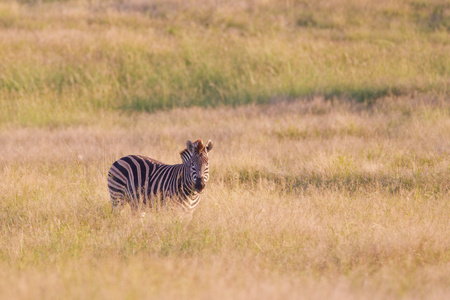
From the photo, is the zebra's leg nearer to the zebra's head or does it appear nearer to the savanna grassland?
the savanna grassland

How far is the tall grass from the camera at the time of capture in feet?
51.2

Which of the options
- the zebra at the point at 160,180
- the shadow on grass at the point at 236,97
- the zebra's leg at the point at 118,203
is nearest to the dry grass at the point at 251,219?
the zebra's leg at the point at 118,203

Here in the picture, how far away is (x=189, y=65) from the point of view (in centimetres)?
1750

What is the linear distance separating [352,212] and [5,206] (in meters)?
4.32

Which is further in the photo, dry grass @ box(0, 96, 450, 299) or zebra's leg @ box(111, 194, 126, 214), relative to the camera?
zebra's leg @ box(111, 194, 126, 214)

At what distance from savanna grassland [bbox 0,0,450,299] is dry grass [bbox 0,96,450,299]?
0.03m

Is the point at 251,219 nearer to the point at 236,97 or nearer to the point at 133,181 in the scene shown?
the point at 133,181

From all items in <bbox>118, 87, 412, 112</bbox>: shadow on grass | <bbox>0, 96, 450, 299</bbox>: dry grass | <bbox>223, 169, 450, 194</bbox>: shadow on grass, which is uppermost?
<bbox>118, 87, 412, 112</bbox>: shadow on grass

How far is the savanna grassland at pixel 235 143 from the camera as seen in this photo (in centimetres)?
506

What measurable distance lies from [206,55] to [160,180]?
1160 centimetres

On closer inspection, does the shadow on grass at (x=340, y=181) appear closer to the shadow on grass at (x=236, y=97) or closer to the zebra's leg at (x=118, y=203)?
the zebra's leg at (x=118, y=203)

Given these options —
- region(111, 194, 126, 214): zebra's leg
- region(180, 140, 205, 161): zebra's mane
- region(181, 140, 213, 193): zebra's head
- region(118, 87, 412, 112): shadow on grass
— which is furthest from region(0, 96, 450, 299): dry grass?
region(118, 87, 412, 112): shadow on grass

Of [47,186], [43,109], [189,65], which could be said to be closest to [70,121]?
[43,109]

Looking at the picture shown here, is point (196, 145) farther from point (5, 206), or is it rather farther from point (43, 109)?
point (43, 109)
